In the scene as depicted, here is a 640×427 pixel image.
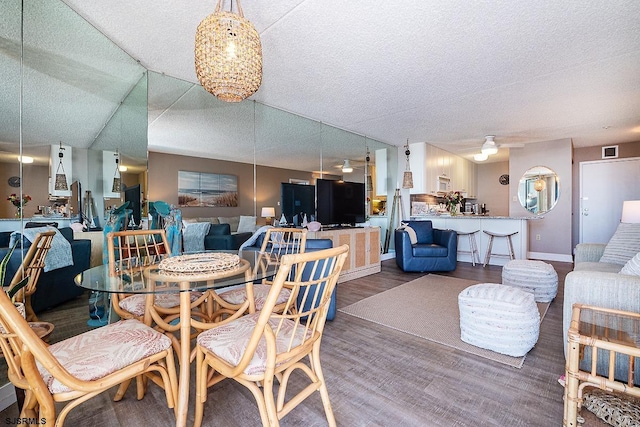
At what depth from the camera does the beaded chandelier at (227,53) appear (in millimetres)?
1471

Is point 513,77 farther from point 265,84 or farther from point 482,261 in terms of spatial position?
point 482,261

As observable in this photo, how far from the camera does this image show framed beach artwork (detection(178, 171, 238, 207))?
3496 millimetres

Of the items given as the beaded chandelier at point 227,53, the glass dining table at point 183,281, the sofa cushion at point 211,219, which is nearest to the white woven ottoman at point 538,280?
the glass dining table at point 183,281

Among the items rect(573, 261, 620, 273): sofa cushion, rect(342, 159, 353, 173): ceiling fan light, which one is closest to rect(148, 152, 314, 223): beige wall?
rect(342, 159, 353, 173): ceiling fan light

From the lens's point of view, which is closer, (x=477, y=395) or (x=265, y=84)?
(x=477, y=395)

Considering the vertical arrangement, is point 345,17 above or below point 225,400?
above

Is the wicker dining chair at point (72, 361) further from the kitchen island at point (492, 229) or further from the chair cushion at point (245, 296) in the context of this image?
the kitchen island at point (492, 229)

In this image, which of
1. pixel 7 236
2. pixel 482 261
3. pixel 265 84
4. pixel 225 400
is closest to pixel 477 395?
pixel 225 400

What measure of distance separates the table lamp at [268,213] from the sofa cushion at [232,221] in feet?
1.14

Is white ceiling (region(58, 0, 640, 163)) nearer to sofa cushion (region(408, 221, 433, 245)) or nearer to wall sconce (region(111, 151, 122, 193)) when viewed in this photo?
wall sconce (region(111, 151, 122, 193))

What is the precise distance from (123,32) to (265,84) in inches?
52.5

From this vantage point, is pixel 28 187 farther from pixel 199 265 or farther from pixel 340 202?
pixel 340 202

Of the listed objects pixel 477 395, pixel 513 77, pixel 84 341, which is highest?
pixel 513 77

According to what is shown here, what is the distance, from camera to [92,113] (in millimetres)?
2365
